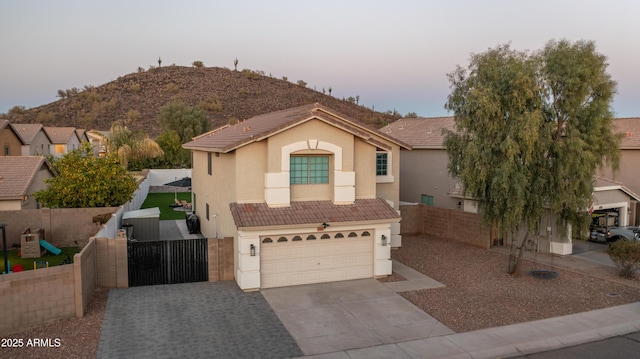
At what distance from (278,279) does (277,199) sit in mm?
2745

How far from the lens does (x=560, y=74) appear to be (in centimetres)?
1644

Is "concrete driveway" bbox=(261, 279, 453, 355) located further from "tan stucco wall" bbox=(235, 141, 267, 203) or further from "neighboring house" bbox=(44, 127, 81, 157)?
"neighboring house" bbox=(44, 127, 81, 157)

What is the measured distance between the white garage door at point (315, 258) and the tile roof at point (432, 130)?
1292 cm

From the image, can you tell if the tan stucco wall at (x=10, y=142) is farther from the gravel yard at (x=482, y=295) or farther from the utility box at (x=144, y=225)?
the gravel yard at (x=482, y=295)

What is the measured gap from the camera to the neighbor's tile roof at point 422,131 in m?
30.4

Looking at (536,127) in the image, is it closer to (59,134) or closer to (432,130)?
(432,130)

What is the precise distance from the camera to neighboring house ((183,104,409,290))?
1659 cm

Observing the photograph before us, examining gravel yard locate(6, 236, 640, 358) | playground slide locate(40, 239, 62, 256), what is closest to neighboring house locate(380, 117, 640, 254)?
gravel yard locate(6, 236, 640, 358)

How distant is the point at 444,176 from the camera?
29219mm

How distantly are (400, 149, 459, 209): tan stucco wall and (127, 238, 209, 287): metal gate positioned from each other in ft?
53.4

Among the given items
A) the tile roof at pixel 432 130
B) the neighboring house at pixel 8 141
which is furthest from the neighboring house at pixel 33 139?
the tile roof at pixel 432 130

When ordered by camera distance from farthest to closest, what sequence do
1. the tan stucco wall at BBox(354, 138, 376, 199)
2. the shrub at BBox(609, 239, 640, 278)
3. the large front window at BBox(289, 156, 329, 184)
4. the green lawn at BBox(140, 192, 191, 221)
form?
the green lawn at BBox(140, 192, 191, 221) → the tan stucco wall at BBox(354, 138, 376, 199) → the large front window at BBox(289, 156, 329, 184) → the shrub at BBox(609, 239, 640, 278)

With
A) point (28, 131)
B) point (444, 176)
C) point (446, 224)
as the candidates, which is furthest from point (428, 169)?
point (28, 131)

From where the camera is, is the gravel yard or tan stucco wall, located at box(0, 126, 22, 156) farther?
tan stucco wall, located at box(0, 126, 22, 156)
